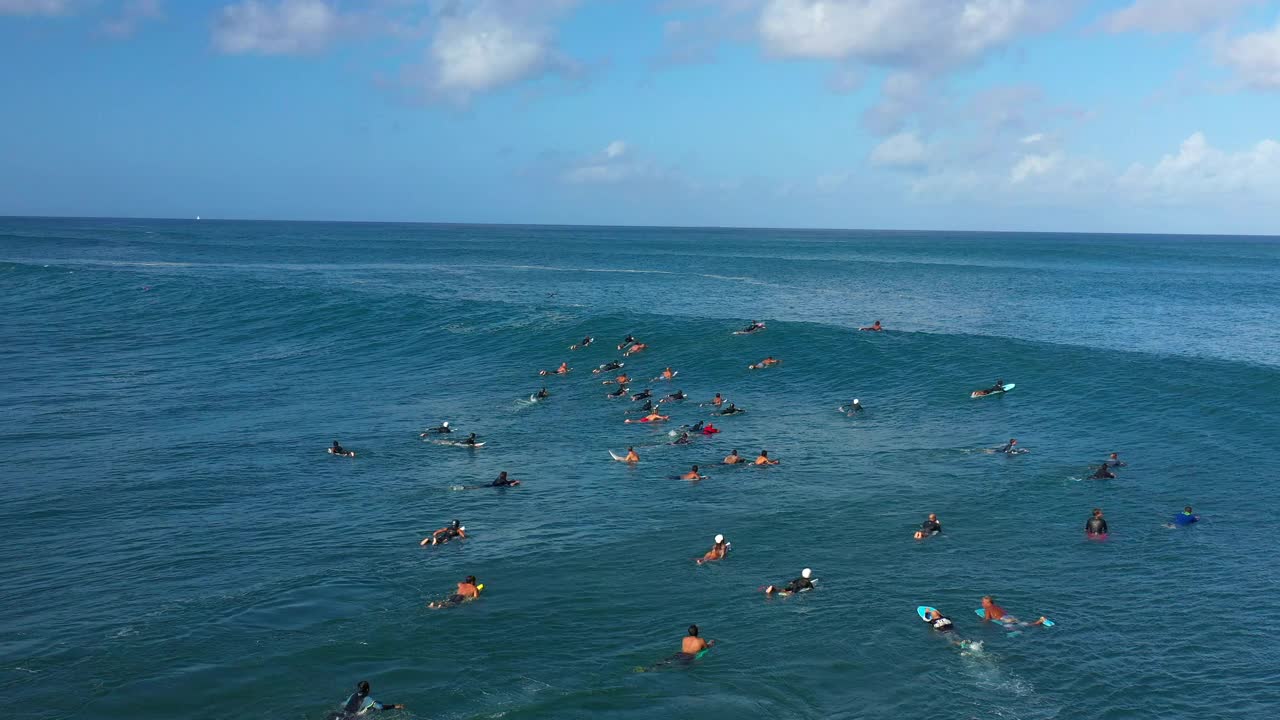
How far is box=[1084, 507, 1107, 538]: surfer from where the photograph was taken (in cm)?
3141

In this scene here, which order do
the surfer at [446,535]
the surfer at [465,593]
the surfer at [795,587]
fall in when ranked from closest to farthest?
the surfer at [465,593] < the surfer at [795,587] < the surfer at [446,535]

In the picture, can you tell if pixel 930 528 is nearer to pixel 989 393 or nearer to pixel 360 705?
pixel 360 705

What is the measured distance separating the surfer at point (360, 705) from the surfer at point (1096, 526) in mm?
24772

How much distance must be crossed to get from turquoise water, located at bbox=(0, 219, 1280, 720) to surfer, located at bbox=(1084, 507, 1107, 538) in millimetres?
739

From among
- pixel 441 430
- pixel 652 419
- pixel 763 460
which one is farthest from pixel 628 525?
pixel 441 430

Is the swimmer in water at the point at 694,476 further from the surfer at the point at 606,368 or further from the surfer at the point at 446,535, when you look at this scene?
the surfer at the point at 606,368

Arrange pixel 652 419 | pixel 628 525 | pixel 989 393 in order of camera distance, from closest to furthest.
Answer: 1. pixel 628 525
2. pixel 652 419
3. pixel 989 393

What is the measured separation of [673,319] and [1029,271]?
109 meters

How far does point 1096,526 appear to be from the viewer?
103 feet

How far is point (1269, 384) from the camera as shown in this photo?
50.8m

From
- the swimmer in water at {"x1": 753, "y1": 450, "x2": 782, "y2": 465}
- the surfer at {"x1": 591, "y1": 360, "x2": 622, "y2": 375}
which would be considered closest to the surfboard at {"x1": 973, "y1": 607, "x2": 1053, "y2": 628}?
the swimmer in water at {"x1": 753, "y1": 450, "x2": 782, "y2": 465}

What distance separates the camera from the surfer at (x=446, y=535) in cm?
3056

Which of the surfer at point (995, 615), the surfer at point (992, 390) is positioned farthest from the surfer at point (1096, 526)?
the surfer at point (992, 390)

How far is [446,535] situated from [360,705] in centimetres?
1074
